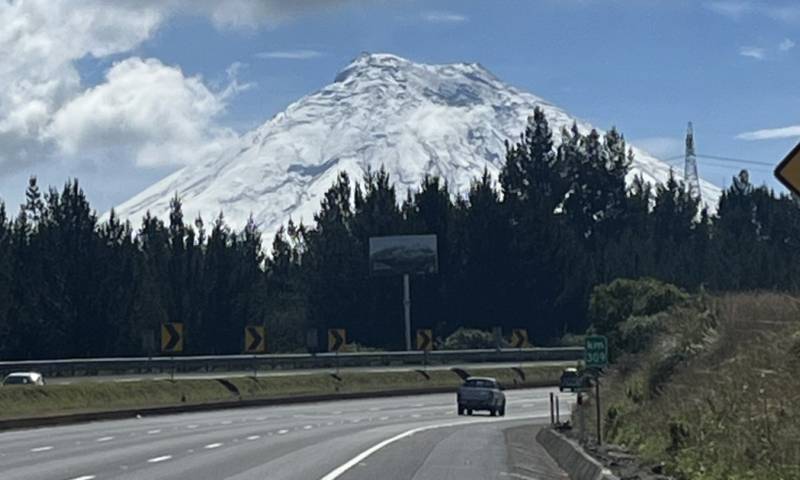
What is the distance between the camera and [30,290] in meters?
79.5

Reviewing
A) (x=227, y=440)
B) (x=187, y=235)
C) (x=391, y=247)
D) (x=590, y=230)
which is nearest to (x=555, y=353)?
(x=391, y=247)

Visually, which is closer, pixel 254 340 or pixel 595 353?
pixel 595 353

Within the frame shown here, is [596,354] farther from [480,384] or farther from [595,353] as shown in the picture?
[480,384]

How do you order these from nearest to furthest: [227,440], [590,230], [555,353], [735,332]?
[735,332]
[227,440]
[555,353]
[590,230]

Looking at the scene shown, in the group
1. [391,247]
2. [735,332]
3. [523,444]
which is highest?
[391,247]

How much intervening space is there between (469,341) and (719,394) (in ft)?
231

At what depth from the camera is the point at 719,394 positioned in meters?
20.0

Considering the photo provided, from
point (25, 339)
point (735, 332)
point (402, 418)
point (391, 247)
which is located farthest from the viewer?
point (391, 247)

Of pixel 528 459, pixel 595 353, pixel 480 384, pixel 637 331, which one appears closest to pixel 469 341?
pixel 480 384

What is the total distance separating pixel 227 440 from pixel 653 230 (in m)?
89.8

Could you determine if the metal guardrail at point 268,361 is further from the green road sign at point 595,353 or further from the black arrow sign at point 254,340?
the green road sign at point 595,353

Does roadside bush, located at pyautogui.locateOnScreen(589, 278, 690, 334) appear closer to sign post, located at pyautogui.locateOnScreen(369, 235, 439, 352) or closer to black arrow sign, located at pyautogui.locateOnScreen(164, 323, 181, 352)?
black arrow sign, located at pyautogui.locateOnScreen(164, 323, 181, 352)

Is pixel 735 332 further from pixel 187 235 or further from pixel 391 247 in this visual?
pixel 187 235

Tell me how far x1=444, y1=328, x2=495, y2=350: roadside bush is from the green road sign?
60.7 m
